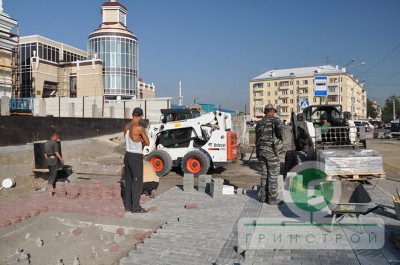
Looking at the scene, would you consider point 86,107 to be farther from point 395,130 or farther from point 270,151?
point 395,130

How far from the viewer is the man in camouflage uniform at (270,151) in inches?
283

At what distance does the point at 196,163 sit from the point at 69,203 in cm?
617

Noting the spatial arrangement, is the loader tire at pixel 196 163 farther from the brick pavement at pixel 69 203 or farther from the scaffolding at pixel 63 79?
the scaffolding at pixel 63 79

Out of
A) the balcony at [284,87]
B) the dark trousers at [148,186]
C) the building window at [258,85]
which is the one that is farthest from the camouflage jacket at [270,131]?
the building window at [258,85]

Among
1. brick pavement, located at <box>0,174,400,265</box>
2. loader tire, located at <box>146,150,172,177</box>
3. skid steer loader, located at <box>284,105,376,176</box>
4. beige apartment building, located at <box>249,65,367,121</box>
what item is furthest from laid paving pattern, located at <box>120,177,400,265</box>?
beige apartment building, located at <box>249,65,367,121</box>

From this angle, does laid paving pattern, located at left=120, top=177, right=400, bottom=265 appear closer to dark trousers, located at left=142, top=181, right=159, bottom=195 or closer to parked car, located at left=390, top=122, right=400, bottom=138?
dark trousers, located at left=142, top=181, right=159, bottom=195

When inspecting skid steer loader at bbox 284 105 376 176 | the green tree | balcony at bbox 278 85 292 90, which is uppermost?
balcony at bbox 278 85 292 90

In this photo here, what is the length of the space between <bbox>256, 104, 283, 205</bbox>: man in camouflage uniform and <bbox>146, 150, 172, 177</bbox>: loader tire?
628 centimetres

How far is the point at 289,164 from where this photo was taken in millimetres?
11883

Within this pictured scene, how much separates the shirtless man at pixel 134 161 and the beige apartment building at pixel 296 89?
7431cm

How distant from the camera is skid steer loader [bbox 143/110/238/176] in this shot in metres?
13.0

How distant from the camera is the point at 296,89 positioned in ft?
280

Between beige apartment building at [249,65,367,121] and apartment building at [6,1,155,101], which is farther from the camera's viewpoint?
beige apartment building at [249,65,367,121]

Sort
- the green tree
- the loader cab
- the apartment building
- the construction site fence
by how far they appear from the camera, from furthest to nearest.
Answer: the green tree
the apartment building
the construction site fence
the loader cab
